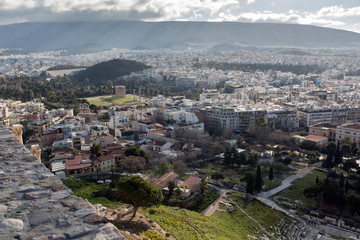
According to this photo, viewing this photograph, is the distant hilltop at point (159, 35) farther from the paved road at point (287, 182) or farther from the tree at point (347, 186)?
the tree at point (347, 186)

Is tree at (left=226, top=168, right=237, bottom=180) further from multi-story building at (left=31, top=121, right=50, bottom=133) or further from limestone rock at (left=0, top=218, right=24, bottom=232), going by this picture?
→ limestone rock at (left=0, top=218, right=24, bottom=232)

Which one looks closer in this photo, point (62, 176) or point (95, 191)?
point (95, 191)

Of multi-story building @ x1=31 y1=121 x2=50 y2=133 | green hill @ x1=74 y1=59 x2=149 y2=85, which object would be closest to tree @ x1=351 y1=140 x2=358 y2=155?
multi-story building @ x1=31 y1=121 x2=50 y2=133

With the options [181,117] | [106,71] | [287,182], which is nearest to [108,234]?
[287,182]

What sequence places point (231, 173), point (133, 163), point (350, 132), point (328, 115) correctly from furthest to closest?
1. point (328, 115)
2. point (350, 132)
3. point (231, 173)
4. point (133, 163)

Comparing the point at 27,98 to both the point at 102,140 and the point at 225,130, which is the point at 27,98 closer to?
the point at 102,140

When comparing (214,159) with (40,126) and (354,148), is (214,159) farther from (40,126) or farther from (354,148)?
(40,126)

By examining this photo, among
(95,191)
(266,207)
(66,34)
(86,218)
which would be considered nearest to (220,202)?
(266,207)
